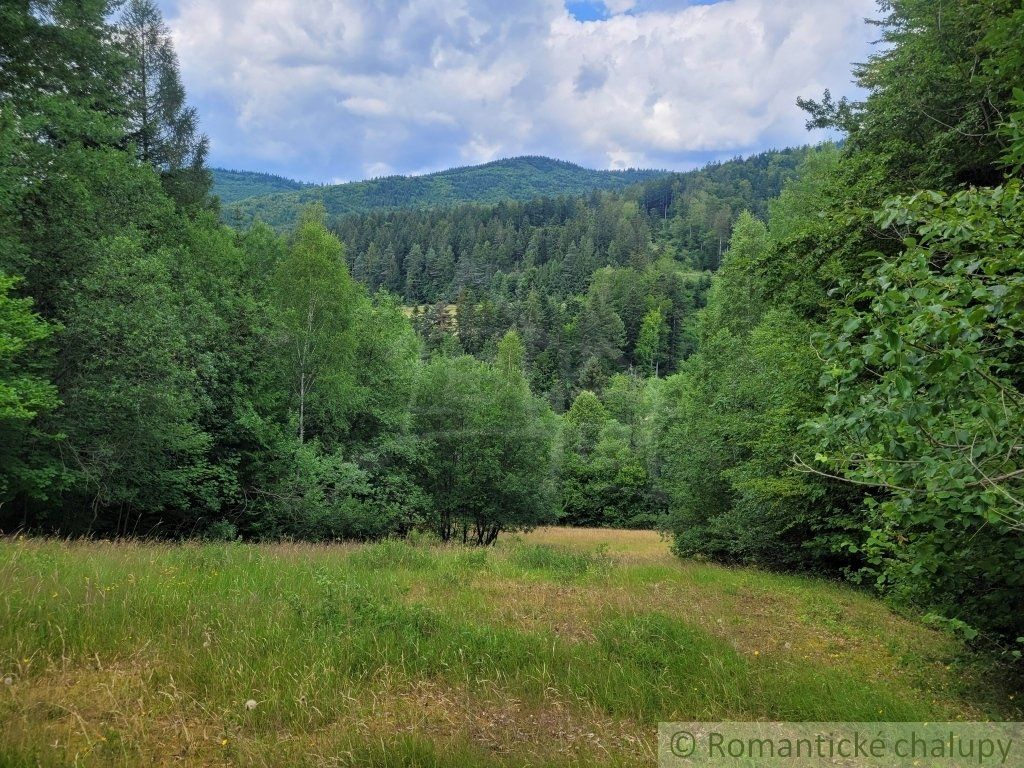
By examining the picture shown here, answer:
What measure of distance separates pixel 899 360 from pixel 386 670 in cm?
421

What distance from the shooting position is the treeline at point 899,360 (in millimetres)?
2898

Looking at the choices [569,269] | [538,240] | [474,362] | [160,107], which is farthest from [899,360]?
[538,240]

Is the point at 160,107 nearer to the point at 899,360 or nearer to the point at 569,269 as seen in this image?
the point at 899,360

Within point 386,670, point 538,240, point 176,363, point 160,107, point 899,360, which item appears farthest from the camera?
point 538,240

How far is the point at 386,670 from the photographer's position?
4.41 meters

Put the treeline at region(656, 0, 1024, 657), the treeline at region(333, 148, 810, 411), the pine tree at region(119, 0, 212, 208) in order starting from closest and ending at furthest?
the treeline at region(656, 0, 1024, 657) < the pine tree at region(119, 0, 212, 208) < the treeline at region(333, 148, 810, 411)

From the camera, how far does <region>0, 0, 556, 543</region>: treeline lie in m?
13.2

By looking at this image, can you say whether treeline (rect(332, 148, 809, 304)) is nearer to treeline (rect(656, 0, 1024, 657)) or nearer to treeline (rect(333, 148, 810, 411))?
treeline (rect(333, 148, 810, 411))

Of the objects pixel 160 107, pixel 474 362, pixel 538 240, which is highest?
pixel 538 240

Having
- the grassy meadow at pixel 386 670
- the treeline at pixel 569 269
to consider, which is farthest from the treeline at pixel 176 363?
the treeline at pixel 569 269

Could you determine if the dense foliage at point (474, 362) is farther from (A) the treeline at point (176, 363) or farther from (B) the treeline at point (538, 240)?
(B) the treeline at point (538, 240)

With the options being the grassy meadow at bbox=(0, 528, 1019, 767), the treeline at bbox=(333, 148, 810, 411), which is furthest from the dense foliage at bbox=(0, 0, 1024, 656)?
the treeline at bbox=(333, 148, 810, 411)

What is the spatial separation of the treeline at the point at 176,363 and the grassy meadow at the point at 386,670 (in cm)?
692

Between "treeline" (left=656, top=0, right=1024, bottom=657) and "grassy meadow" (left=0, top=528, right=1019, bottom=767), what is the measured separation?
1.24 metres
